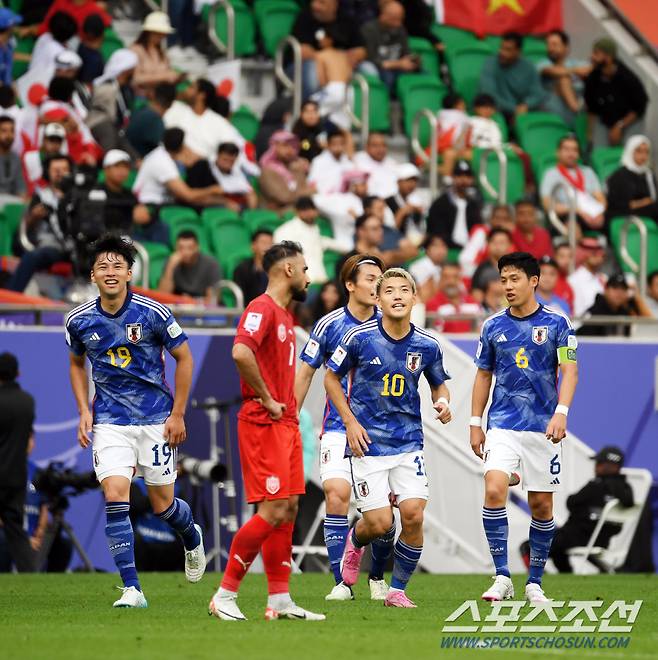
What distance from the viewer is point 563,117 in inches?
983

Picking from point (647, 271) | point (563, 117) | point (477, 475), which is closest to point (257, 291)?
point (477, 475)

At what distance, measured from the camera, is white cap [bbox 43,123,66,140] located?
762 inches

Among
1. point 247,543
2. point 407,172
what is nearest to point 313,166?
point 407,172

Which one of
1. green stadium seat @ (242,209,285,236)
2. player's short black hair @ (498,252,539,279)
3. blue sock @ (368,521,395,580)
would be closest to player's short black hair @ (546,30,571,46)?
green stadium seat @ (242,209,285,236)

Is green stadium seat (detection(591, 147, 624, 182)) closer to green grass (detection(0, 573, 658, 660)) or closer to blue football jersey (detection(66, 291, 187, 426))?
green grass (detection(0, 573, 658, 660))

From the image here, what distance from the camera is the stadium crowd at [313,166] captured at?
19.0 m

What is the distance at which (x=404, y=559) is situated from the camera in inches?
475

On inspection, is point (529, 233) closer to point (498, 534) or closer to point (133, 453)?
point (498, 534)

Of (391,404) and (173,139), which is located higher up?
(173,139)

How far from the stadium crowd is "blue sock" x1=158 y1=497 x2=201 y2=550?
568cm

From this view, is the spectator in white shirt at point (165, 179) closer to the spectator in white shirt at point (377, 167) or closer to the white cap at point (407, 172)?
the spectator in white shirt at point (377, 167)

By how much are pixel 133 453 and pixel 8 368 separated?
17.2 feet

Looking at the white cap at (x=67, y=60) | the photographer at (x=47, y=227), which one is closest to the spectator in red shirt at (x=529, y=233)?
the white cap at (x=67, y=60)

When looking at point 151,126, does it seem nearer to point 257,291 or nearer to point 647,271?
point 257,291
